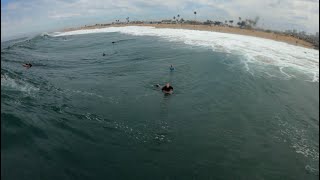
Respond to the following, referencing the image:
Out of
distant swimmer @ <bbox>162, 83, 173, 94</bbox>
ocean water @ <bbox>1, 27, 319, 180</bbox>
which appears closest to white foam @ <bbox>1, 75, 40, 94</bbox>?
ocean water @ <bbox>1, 27, 319, 180</bbox>

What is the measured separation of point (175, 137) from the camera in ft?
71.0

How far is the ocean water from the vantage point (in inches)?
700

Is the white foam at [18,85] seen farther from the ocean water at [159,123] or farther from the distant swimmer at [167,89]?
the distant swimmer at [167,89]

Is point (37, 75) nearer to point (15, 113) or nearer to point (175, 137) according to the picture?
point (15, 113)

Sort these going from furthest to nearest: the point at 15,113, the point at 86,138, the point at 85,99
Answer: the point at 85,99 < the point at 15,113 < the point at 86,138

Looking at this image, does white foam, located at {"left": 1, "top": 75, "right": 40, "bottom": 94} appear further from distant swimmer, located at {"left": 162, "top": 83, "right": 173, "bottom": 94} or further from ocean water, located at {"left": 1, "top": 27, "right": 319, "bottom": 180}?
distant swimmer, located at {"left": 162, "top": 83, "right": 173, "bottom": 94}

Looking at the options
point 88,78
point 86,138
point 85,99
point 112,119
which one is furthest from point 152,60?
point 86,138

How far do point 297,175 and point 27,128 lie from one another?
58.8ft

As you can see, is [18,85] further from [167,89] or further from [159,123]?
[159,123]

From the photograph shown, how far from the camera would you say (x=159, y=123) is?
2381 cm

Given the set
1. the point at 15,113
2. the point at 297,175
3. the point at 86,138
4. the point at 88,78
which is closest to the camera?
the point at 297,175

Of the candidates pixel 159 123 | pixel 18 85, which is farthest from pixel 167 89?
pixel 18 85

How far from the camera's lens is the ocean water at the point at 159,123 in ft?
58.3

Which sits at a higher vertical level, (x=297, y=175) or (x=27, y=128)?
(x=27, y=128)
